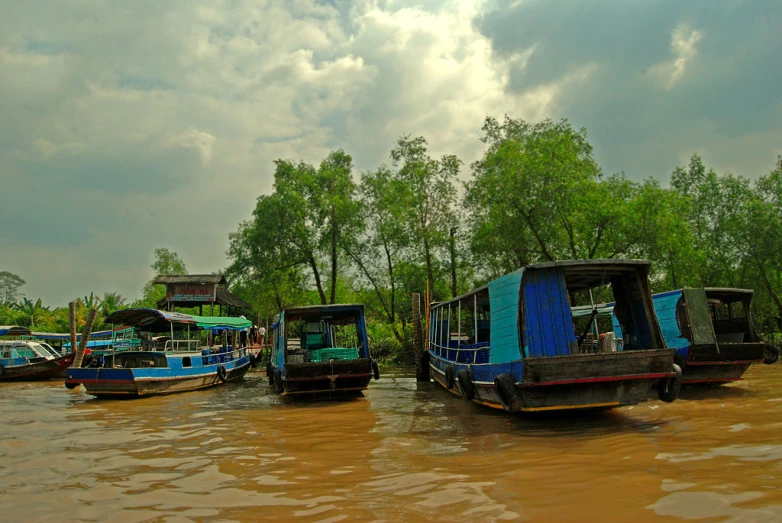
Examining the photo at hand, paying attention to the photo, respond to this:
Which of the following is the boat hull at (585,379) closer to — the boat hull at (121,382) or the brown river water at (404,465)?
the brown river water at (404,465)

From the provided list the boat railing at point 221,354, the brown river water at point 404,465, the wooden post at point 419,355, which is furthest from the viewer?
the wooden post at point 419,355

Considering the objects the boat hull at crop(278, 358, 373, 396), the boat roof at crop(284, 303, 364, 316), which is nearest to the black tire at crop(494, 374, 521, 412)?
the boat hull at crop(278, 358, 373, 396)

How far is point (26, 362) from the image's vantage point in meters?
21.4

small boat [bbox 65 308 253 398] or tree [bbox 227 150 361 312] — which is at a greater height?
tree [bbox 227 150 361 312]

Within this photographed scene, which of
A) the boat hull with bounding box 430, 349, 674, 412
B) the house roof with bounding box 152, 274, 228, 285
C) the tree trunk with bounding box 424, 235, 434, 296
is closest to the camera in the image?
the boat hull with bounding box 430, 349, 674, 412

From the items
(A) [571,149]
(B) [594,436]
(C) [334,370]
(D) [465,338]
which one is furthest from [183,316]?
(A) [571,149]

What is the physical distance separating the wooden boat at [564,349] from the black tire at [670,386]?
0.02 m

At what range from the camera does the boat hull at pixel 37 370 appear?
2092cm

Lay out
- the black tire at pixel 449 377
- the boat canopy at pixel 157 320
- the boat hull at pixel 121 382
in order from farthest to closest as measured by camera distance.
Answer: the boat canopy at pixel 157 320 → the boat hull at pixel 121 382 → the black tire at pixel 449 377

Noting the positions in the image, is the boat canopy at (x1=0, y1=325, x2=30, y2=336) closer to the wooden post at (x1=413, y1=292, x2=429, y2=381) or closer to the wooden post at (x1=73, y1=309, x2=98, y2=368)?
the wooden post at (x1=73, y1=309, x2=98, y2=368)

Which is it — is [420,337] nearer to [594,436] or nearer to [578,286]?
[578,286]

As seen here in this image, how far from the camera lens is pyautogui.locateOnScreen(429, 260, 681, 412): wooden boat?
8070 mm

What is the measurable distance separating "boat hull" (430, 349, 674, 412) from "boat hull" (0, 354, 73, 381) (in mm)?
19289

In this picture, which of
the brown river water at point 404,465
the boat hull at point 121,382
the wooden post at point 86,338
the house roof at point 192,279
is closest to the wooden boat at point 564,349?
the brown river water at point 404,465
